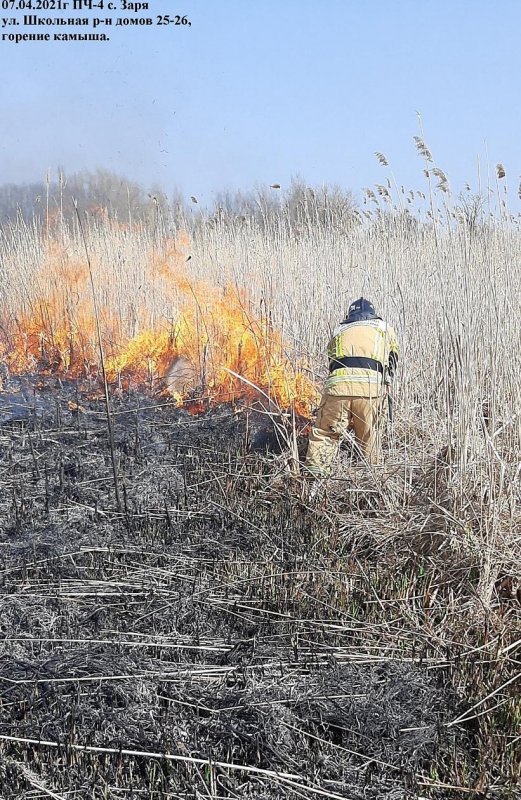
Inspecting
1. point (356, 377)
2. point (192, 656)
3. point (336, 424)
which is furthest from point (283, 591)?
point (356, 377)

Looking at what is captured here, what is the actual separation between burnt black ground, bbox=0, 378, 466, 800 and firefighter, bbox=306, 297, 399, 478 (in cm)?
43

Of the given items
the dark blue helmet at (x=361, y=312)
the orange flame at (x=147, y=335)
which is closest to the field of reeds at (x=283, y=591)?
the dark blue helmet at (x=361, y=312)

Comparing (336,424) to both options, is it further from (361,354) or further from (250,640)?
(250,640)

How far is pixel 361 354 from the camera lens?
5137mm

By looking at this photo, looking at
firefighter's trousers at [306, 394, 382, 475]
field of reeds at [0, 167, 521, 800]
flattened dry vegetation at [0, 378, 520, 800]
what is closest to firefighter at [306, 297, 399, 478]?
firefighter's trousers at [306, 394, 382, 475]

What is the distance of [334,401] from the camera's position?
5.30m

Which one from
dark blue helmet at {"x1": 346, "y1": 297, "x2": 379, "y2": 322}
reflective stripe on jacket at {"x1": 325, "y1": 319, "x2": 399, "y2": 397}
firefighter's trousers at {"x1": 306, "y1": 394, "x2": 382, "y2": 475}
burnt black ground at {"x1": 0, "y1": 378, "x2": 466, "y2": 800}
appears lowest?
burnt black ground at {"x1": 0, "y1": 378, "x2": 466, "y2": 800}

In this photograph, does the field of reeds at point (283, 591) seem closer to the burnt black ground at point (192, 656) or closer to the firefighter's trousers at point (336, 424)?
the burnt black ground at point (192, 656)

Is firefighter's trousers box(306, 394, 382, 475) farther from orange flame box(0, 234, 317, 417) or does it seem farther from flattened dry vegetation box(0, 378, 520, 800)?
orange flame box(0, 234, 317, 417)

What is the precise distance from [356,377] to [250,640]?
2.56 m

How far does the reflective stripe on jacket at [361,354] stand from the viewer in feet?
16.8

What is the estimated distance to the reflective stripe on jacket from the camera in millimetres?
5109

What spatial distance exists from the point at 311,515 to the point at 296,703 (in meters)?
1.87

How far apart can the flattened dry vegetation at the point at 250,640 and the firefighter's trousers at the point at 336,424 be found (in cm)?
40
